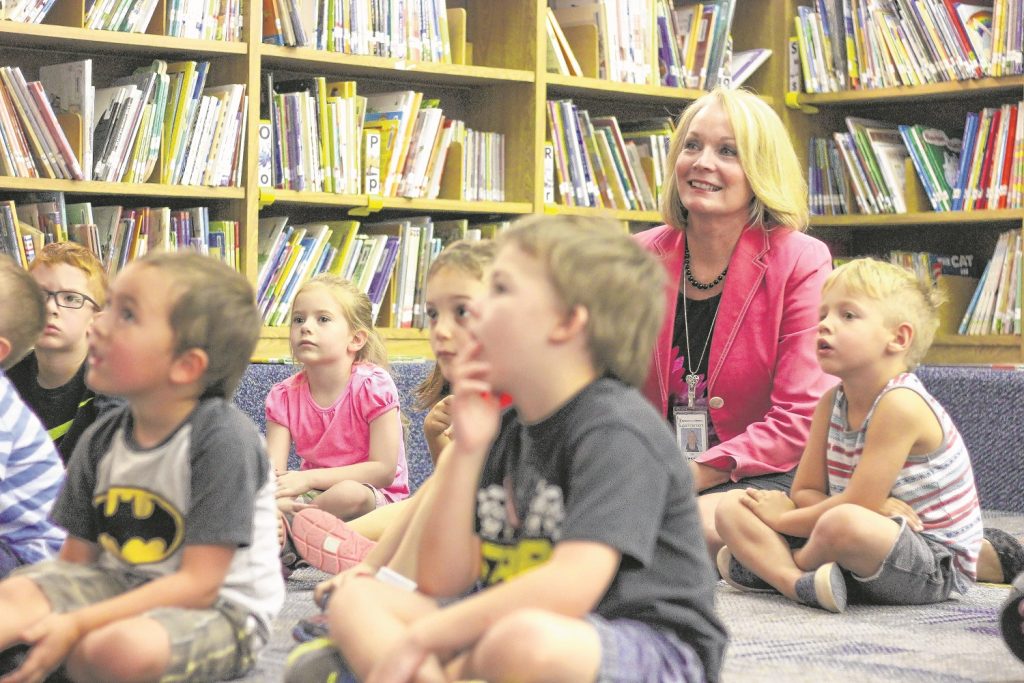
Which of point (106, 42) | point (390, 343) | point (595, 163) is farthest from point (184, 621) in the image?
point (595, 163)

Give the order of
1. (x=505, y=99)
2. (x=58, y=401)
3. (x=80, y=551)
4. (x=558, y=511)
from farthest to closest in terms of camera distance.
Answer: (x=505, y=99)
(x=58, y=401)
(x=80, y=551)
(x=558, y=511)

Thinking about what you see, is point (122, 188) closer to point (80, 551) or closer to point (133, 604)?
point (80, 551)

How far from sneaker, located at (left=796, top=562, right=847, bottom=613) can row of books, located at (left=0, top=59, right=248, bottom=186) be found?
6.21 ft

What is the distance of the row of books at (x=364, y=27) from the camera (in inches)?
138

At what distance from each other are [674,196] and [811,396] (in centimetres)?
47

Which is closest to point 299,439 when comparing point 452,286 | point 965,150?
point 452,286

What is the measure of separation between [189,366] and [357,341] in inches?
49.1

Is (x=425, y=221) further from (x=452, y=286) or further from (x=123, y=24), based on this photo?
(x=452, y=286)

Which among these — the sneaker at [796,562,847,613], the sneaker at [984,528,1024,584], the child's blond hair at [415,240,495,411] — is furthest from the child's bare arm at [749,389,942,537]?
the child's blond hair at [415,240,495,411]

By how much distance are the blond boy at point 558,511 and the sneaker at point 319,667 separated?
34 mm

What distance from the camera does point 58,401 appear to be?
A: 2271 millimetres

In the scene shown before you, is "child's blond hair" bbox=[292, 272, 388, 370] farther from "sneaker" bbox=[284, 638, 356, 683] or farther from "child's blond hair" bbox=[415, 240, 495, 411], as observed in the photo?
"sneaker" bbox=[284, 638, 356, 683]

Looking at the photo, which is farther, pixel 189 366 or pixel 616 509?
pixel 189 366

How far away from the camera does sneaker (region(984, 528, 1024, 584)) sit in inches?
98.2
